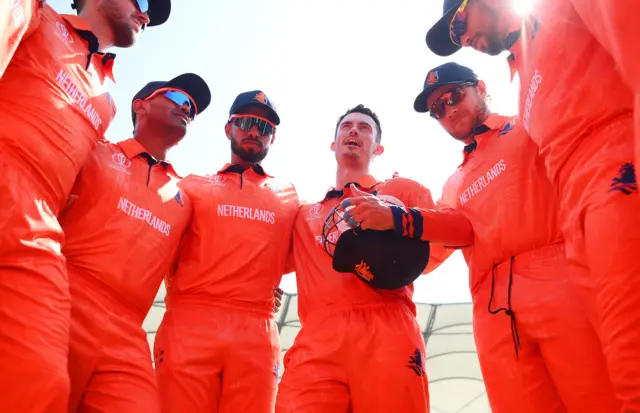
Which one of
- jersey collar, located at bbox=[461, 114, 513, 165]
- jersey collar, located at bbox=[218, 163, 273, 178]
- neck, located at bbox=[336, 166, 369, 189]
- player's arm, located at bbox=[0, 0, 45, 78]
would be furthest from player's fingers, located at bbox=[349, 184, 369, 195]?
player's arm, located at bbox=[0, 0, 45, 78]

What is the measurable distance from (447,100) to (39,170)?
11.3ft

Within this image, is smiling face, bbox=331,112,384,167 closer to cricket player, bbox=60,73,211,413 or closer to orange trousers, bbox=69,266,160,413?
cricket player, bbox=60,73,211,413

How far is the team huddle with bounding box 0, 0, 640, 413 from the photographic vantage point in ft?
8.93

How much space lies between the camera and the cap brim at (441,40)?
16.9 ft

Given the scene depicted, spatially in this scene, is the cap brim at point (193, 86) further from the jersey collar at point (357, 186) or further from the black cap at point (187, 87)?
the jersey collar at point (357, 186)

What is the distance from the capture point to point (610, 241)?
8.09 feet

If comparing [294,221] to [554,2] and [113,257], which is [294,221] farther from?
[554,2]

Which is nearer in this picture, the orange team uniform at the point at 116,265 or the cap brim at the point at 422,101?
the orange team uniform at the point at 116,265

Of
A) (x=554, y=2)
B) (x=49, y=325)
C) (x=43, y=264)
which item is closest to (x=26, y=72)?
(x=43, y=264)

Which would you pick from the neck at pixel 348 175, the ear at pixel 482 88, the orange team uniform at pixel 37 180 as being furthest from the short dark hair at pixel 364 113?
the orange team uniform at pixel 37 180

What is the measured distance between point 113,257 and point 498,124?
331cm

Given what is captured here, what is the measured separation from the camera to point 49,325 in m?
2.91

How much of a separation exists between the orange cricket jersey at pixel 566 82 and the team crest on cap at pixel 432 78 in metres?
1.49

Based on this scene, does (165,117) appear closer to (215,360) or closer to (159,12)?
(159,12)
